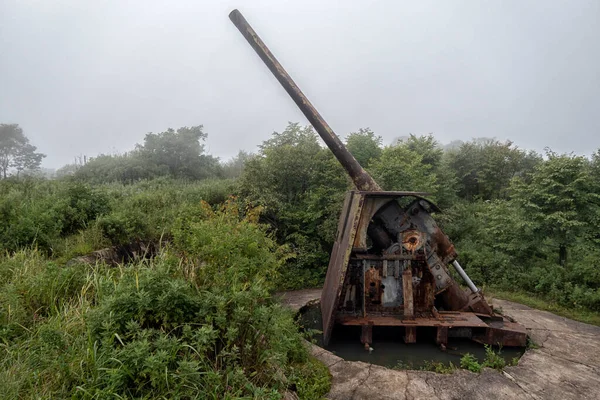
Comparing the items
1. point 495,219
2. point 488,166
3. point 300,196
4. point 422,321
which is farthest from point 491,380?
point 488,166

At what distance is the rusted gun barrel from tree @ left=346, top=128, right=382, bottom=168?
929cm

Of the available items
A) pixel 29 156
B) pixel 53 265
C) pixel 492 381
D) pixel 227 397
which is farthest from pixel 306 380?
pixel 29 156

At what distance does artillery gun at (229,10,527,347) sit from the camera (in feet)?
13.6

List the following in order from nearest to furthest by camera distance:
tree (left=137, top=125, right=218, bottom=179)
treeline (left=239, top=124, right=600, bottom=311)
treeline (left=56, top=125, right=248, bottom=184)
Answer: treeline (left=239, top=124, right=600, bottom=311)
treeline (left=56, top=125, right=248, bottom=184)
tree (left=137, top=125, right=218, bottom=179)

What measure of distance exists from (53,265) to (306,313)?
3.59 metres

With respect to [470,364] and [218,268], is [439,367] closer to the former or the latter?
[470,364]

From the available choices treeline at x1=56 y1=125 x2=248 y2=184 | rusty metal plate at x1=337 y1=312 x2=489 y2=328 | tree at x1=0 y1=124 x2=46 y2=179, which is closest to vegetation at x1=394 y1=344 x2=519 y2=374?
rusty metal plate at x1=337 y1=312 x2=489 y2=328

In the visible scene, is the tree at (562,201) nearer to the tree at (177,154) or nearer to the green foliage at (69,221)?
the green foliage at (69,221)

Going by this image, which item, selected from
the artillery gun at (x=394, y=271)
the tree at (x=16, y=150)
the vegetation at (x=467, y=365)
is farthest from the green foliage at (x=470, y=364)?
the tree at (x=16, y=150)

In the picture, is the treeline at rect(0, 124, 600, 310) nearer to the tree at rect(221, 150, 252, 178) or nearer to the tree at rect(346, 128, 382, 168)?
the tree at rect(346, 128, 382, 168)

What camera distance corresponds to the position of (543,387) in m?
3.16

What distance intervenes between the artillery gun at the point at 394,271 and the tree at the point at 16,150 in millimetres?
26871

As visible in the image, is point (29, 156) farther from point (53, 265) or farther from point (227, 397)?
point (227, 397)

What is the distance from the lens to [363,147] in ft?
46.6
